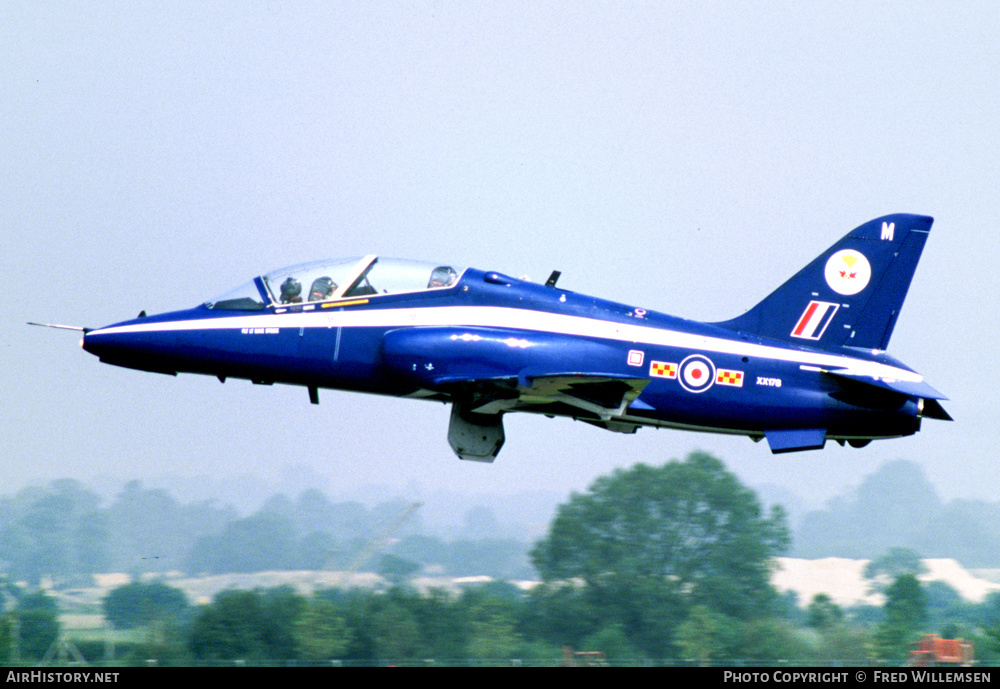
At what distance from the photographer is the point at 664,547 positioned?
21938mm

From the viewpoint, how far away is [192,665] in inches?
687

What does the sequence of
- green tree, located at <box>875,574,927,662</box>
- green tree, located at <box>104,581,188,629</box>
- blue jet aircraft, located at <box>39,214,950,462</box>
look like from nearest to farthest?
blue jet aircraft, located at <box>39,214,950,462</box>
green tree, located at <box>104,581,188,629</box>
green tree, located at <box>875,574,927,662</box>

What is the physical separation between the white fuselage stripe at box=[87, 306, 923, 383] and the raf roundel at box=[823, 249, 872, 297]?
1.89m

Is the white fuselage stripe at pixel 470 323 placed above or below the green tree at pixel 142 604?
above

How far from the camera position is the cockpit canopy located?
15562mm

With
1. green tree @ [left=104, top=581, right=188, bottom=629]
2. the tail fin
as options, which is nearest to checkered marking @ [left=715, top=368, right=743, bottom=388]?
the tail fin

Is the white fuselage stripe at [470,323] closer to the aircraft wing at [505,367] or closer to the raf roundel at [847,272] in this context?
the aircraft wing at [505,367]

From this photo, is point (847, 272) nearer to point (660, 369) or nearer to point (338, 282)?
point (660, 369)

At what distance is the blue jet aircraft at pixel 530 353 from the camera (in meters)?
15.1

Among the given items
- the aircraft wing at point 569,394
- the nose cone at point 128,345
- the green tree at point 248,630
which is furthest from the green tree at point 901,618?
→ the nose cone at point 128,345

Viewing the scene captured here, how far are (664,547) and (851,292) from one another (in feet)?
24.0

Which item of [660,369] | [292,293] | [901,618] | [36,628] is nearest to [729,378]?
[660,369]

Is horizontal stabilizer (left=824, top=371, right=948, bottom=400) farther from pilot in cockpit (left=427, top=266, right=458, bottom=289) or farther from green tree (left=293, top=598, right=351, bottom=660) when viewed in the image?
green tree (left=293, top=598, right=351, bottom=660)

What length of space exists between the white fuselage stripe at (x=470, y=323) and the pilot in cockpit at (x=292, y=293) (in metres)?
0.23
